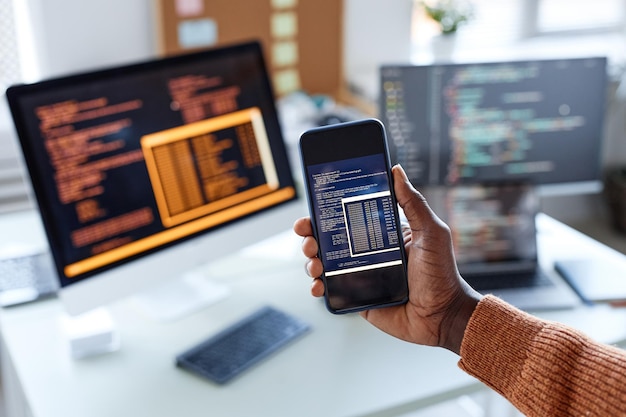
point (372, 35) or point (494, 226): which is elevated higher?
point (372, 35)

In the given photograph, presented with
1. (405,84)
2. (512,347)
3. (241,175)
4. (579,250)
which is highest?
(405,84)

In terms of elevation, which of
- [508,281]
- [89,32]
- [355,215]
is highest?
[89,32]

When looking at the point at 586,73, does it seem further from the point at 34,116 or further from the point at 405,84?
the point at 34,116

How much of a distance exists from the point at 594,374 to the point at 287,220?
78 cm

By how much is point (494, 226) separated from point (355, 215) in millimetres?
574

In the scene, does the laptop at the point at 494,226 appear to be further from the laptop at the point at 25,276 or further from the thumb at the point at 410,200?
the laptop at the point at 25,276

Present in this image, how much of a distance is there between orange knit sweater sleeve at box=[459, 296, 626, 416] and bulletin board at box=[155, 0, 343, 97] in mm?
1610

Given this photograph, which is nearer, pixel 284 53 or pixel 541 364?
pixel 541 364

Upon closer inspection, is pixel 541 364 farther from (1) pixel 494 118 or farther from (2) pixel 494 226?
(1) pixel 494 118

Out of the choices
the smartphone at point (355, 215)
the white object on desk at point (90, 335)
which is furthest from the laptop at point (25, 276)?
the smartphone at point (355, 215)

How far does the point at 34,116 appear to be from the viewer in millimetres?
1231

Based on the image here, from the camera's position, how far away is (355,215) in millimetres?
1095

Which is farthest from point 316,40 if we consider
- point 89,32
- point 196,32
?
point 89,32

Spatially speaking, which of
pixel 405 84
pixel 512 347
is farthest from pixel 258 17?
pixel 512 347
